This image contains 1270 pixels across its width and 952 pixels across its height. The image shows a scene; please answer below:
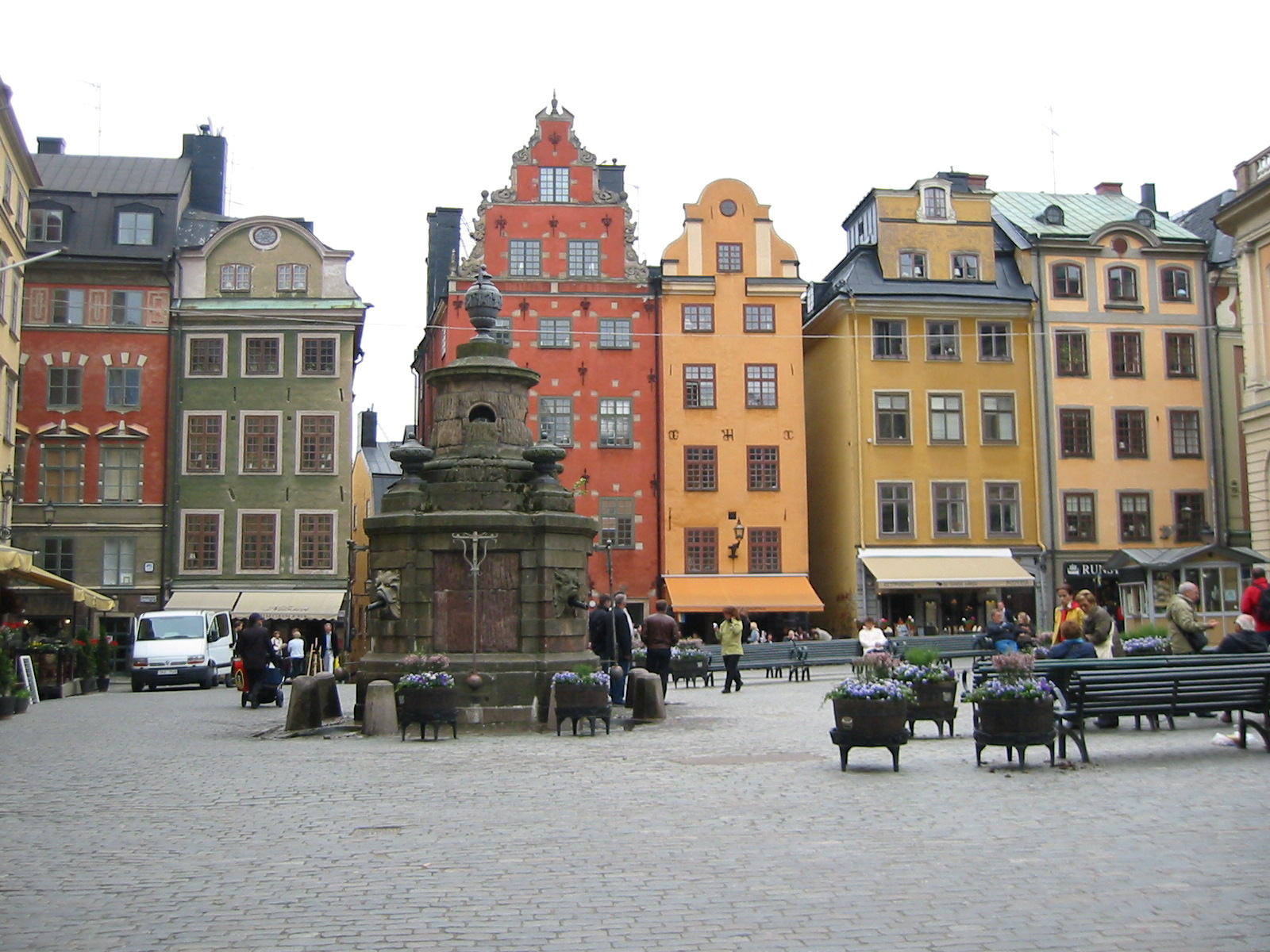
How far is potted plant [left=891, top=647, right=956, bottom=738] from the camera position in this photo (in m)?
15.6

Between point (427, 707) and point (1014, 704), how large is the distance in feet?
23.7

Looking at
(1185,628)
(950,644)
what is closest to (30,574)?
(950,644)

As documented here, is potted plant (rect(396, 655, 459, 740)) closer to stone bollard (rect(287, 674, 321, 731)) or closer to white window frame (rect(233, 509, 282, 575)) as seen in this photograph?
stone bollard (rect(287, 674, 321, 731))

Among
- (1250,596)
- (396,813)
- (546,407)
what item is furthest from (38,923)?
(546,407)

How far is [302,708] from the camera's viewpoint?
754 inches

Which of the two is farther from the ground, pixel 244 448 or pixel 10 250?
pixel 10 250

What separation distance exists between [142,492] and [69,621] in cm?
483

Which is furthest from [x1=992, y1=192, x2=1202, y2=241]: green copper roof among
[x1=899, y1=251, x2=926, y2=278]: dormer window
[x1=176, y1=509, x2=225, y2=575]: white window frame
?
[x1=176, y1=509, x2=225, y2=575]: white window frame

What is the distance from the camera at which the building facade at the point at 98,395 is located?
148 feet

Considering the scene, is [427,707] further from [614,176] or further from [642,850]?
[614,176]

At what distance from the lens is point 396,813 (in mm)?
10867

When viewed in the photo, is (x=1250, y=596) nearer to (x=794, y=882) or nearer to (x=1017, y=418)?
(x=794, y=882)

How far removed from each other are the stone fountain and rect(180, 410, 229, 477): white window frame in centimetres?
2799

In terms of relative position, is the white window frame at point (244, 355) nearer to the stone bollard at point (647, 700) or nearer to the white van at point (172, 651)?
the white van at point (172, 651)
